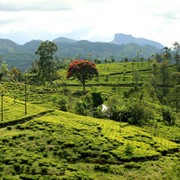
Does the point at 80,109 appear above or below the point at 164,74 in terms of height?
below

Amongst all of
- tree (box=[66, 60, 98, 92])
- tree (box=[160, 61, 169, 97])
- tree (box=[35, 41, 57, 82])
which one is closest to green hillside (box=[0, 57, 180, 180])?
tree (box=[66, 60, 98, 92])

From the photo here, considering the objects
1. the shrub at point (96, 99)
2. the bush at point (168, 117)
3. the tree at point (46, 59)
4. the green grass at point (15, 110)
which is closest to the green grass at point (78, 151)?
the green grass at point (15, 110)

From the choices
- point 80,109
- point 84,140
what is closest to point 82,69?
point 80,109

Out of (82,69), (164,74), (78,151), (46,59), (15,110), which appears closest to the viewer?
(78,151)

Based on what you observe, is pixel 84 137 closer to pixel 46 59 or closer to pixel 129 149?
pixel 129 149

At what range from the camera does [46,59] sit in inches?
5561

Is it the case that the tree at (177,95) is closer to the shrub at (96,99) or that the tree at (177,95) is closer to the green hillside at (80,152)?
the shrub at (96,99)

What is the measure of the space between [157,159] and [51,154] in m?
20.9

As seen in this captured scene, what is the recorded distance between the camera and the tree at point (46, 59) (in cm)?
13938

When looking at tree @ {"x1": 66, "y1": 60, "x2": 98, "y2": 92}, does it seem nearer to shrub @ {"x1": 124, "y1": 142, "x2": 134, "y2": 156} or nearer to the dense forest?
the dense forest

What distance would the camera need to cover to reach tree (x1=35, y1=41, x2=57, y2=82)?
139375mm

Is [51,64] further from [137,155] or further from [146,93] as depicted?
[137,155]

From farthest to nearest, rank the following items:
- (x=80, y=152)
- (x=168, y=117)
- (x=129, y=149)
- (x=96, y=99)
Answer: (x=96, y=99) < (x=168, y=117) < (x=129, y=149) < (x=80, y=152)

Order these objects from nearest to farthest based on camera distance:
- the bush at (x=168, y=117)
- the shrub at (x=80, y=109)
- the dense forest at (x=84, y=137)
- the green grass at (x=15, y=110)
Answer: the dense forest at (x=84, y=137) < the green grass at (x=15, y=110) < the shrub at (x=80, y=109) < the bush at (x=168, y=117)
